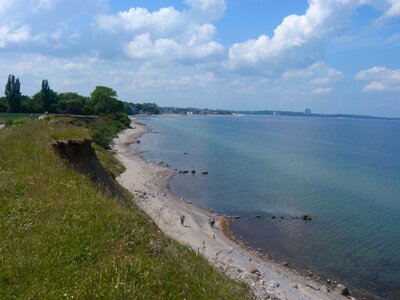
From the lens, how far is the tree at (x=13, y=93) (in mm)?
109375

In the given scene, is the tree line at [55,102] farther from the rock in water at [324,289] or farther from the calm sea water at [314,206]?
the rock in water at [324,289]

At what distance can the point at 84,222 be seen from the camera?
9672mm

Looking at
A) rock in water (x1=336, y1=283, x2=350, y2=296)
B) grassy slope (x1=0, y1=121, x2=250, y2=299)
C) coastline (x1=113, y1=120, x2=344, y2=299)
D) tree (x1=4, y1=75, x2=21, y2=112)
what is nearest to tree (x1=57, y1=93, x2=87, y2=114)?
tree (x1=4, y1=75, x2=21, y2=112)

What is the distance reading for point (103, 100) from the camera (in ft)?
477

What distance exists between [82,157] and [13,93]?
339 ft

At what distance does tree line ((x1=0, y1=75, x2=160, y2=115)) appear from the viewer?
110 meters

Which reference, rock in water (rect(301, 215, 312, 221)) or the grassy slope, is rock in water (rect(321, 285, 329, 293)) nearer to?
the grassy slope

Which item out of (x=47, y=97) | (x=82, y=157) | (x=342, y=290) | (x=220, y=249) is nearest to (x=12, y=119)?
(x=220, y=249)

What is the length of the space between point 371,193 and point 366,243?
20.8 m

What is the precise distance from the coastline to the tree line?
79799 millimetres

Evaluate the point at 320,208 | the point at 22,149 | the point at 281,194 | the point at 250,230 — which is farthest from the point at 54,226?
the point at 281,194

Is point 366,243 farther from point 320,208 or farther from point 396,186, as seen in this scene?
point 396,186

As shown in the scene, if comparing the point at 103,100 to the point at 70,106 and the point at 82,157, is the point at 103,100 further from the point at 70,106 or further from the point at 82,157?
the point at 82,157

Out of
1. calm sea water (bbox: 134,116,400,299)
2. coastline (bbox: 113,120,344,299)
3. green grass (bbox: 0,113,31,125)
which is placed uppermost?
green grass (bbox: 0,113,31,125)
